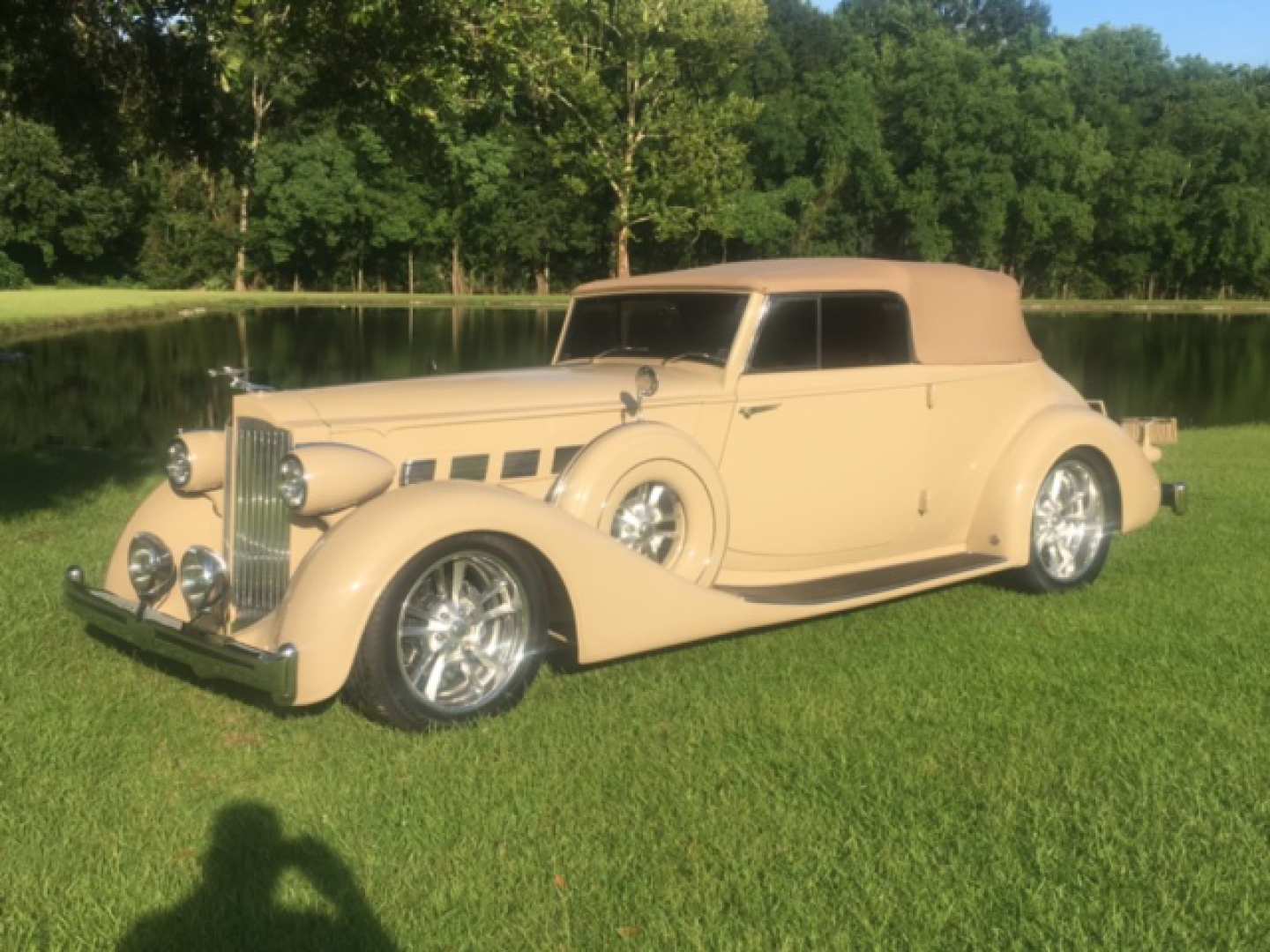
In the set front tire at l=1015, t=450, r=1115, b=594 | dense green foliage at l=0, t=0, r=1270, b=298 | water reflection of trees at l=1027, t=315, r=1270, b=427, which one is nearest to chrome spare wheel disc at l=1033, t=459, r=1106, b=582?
front tire at l=1015, t=450, r=1115, b=594

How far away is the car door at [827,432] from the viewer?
5473 millimetres

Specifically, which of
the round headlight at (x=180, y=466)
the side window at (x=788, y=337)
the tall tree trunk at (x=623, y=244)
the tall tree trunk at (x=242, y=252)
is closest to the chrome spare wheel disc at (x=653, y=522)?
the side window at (x=788, y=337)

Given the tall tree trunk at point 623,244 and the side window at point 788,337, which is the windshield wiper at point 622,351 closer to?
the side window at point 788,337

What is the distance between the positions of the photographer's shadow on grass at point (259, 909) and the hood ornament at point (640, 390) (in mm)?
2344

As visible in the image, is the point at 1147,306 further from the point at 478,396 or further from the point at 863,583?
the point at 478,396

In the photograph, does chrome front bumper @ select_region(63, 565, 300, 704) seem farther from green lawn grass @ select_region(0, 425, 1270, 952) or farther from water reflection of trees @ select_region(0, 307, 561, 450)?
water reflection of trees @ select_region(0, 307, 561, 450)

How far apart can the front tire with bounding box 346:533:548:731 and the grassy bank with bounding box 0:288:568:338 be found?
96.9 ft

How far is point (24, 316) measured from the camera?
110 ft

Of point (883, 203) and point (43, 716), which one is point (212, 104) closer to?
point (43, 716)

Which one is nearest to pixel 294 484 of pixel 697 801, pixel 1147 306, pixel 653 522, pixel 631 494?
pixel 631 494

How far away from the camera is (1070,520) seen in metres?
6.48

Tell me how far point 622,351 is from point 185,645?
8.78 feet

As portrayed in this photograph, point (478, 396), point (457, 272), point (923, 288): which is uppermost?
point (457, 272)

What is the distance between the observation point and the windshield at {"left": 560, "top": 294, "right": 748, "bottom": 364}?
5.59 metres
